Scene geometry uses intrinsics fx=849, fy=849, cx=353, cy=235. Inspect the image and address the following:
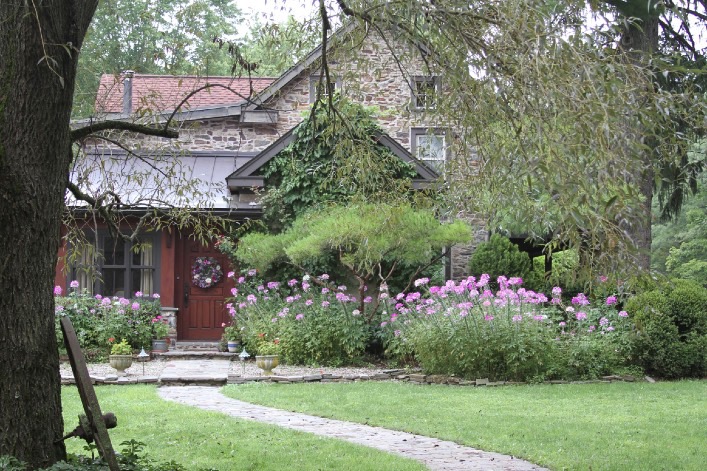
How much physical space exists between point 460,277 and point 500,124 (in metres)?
13.7

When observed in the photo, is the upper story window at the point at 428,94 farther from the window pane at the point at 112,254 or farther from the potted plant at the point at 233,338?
the window pane at the point at 112,254

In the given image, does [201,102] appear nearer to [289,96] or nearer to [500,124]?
[289,96]

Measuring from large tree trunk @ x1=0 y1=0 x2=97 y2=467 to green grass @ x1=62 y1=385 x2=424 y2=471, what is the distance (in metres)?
1.72

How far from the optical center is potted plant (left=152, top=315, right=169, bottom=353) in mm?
15977

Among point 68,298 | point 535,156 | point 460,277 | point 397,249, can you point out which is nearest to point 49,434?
point 535,156

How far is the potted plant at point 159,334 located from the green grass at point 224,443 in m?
6.01

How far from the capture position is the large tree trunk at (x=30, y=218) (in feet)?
16.3

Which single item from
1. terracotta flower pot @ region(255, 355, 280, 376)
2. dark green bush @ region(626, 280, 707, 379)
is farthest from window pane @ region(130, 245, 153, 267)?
dark green bush @ region(626, 280, 707, 379)

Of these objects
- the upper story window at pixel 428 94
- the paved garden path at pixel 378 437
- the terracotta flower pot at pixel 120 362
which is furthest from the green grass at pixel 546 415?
the upper story window at pixel 428 94

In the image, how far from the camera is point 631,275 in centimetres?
458

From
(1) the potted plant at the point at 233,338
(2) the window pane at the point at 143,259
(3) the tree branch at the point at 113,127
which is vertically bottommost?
(1) the potted plant at the point at 233,338

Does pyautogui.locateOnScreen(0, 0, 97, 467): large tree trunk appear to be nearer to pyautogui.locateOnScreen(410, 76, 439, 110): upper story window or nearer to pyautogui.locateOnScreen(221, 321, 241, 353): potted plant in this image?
pyautogui.locateOnScreen(410, 76, 439, 110): upper story window

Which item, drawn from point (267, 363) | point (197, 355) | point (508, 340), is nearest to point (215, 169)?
point (197, 355)

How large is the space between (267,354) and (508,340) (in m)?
4.28
